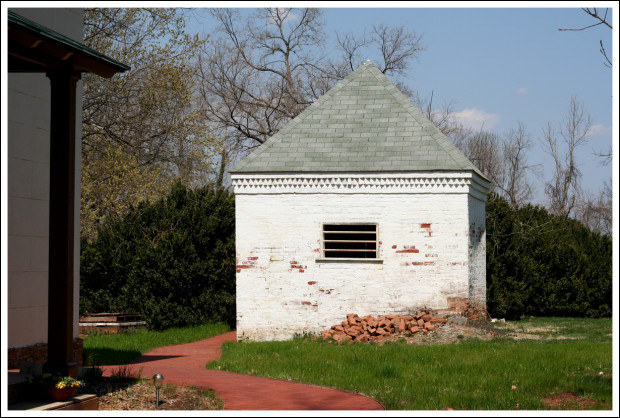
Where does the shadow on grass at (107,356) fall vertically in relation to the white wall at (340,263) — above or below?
below

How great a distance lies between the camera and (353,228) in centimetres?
1988

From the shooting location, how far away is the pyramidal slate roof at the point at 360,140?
1958 cm

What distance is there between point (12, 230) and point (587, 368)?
9.18m

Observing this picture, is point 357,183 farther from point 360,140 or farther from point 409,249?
point 409,249

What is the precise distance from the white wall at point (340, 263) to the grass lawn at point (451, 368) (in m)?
1.28

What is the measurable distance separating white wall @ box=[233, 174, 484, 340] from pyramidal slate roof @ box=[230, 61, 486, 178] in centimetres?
32

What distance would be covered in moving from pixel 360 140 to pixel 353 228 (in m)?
2.19

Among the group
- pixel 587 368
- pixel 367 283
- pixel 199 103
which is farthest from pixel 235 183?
pixel 199 103

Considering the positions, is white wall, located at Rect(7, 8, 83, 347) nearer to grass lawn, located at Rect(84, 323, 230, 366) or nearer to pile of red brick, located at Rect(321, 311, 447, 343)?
grass lawn, located at Rect(84, 323, 230, 366)

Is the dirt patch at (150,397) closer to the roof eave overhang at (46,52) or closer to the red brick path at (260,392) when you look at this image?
the red brick path at (260,392)

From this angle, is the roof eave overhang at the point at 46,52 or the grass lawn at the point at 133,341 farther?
the grass lawn at the point at 133,341

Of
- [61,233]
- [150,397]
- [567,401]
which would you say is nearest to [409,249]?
[567,401]

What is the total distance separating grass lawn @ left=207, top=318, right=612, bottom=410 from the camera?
10938 mm

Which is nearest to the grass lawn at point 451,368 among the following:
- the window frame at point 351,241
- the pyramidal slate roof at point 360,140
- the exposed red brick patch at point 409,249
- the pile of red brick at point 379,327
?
the pile of red brick at point 379,327
